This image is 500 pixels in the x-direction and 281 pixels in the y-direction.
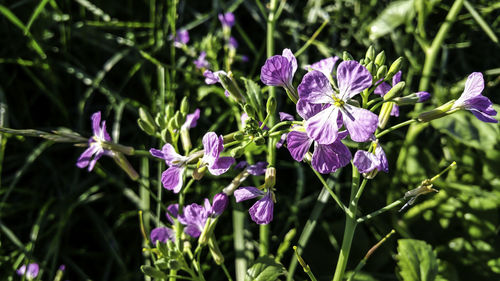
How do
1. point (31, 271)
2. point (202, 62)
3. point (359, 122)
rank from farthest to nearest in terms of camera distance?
point (202, 62), point (31, 271), point (359, 122)

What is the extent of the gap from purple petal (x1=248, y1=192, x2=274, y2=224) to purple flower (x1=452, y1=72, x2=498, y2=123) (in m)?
0.57

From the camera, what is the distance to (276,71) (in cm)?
117

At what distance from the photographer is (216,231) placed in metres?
2.02

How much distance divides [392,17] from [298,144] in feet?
4.24

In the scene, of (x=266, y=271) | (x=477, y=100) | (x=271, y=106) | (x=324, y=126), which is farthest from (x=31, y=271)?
(x=477, y=100)

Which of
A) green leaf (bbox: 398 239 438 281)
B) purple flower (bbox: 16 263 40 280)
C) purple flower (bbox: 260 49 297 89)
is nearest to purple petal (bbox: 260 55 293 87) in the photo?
purple flower (bbox: 260 49 297 89)

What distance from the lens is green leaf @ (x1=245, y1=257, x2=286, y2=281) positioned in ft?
4.40

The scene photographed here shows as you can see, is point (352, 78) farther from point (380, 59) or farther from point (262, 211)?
point (262, 211)

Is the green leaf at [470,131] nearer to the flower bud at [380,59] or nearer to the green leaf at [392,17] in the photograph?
the green leaf at [392,17]

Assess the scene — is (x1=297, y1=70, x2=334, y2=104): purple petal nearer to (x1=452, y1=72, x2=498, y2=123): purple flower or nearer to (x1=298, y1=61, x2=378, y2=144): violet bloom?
(x1=298, y1=61, x2=378, y2=144): violet bloom

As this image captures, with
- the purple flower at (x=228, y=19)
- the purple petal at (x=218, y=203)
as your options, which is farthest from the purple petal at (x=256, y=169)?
the purple flower at (x=228, y=19)

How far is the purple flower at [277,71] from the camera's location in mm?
A: 1147

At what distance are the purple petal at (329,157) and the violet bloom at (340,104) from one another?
7cm

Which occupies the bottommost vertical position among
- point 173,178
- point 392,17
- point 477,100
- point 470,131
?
point 470,131
